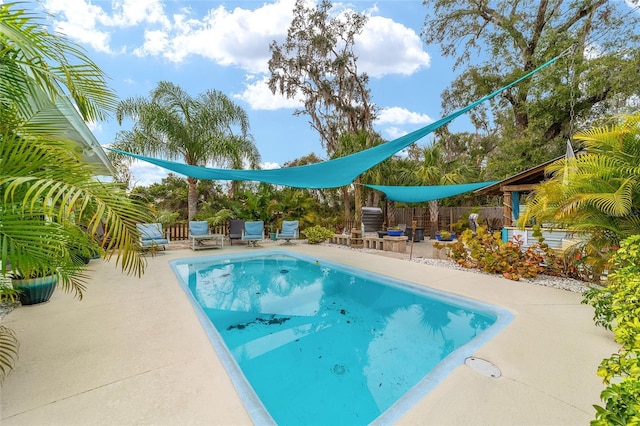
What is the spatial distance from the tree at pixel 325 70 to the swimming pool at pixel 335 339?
1033cm

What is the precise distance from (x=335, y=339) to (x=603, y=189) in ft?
12.0

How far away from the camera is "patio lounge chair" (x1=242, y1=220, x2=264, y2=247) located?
9164 mm

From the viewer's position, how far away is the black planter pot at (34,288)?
139 inches

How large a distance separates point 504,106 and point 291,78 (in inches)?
393

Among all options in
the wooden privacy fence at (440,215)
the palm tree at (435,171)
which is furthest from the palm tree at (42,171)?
the wooden privacy fence at (440,215)

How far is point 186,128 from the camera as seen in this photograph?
9.67 m

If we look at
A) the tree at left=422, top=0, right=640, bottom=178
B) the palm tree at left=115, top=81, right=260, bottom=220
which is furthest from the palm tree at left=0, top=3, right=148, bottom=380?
the tree at left=422, top=0, right=640, bottom=178

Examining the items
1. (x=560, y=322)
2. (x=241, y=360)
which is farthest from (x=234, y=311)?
(x=560, y=322)

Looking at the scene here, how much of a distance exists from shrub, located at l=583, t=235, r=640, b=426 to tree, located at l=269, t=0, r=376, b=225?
39.9 feet

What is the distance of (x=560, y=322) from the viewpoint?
3.15 m

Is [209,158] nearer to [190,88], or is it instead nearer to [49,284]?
[190,88]

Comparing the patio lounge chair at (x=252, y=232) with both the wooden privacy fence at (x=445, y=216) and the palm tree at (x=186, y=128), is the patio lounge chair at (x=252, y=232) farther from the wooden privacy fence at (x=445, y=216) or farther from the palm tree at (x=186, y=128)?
the wooden privacy fence at (x=445, y=216)

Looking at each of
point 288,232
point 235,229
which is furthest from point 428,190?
point 235,229

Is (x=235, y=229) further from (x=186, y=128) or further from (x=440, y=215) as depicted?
(x=440, y=215)
